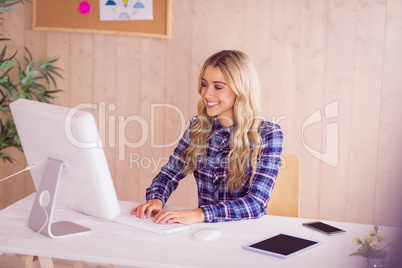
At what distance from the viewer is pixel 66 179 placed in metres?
1.58

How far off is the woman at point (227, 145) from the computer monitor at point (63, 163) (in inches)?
15.2

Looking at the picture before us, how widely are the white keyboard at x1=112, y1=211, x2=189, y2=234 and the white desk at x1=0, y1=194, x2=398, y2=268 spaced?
0.02 m

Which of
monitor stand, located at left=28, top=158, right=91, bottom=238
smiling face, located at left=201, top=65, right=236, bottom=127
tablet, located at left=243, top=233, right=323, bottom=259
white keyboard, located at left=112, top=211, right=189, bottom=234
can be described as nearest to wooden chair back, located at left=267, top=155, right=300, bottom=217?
smiling face, located at left=201, top=65, right=236, bottom=127

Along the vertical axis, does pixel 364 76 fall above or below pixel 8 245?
above

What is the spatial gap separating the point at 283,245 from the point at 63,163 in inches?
30.7

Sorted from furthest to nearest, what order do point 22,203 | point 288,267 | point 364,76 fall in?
point 364,76 < point 22,203 < point 288,267

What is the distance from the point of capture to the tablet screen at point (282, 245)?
4.83ft

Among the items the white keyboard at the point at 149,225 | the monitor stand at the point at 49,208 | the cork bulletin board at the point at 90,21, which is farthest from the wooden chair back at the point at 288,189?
the cork bulletin board at the point at 90,21

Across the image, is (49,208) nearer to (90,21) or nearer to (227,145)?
(227,145)

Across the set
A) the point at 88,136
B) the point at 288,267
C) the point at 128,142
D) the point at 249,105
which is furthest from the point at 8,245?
the point at 128,142

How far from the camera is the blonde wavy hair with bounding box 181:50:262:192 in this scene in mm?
2064

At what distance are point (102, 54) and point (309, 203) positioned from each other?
1666 mm

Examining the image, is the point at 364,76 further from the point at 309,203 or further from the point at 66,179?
the point at 66,179

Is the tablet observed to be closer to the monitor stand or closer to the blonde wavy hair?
the blonde wavy hair
